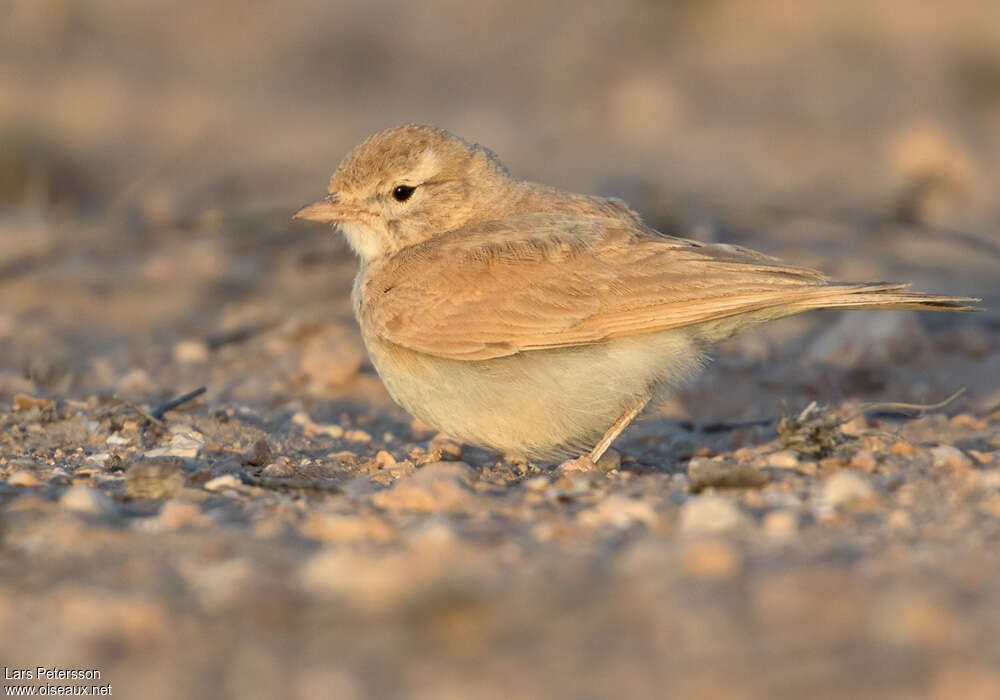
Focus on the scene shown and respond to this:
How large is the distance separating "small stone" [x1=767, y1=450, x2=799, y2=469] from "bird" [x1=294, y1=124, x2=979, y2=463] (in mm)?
501

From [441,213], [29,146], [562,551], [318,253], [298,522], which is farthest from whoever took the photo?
[29,146]

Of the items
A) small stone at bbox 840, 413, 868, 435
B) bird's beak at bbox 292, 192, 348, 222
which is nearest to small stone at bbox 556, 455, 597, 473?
small stone at bbox 840, 413, 868, 435

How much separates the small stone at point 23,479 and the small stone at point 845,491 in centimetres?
287

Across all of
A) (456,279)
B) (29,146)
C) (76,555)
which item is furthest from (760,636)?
(29,146)

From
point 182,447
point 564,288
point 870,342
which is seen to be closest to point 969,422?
point 870,342

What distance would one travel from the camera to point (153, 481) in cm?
439

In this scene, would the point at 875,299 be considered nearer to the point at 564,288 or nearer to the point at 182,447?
the point at 564,288

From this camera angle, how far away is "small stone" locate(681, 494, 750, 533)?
12.2ft

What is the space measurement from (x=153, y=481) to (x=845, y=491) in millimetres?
2475

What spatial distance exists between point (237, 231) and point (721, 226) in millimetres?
3682

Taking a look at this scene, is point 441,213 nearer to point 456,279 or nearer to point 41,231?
point 456,279

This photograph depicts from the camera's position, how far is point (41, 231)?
9.12 metres

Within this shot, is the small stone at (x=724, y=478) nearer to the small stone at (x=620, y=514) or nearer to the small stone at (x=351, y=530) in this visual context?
the small stone at (x=620, y=514)

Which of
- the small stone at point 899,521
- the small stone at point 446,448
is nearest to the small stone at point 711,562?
the small stone at point 899,521
